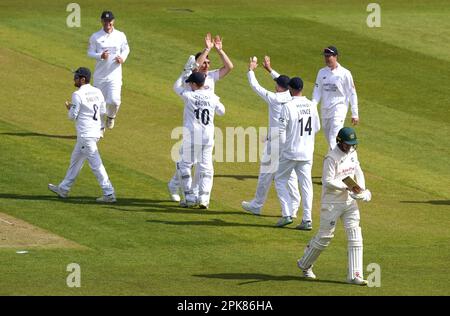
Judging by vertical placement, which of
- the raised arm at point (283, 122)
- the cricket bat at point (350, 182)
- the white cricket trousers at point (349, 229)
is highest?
the raised arm at point (283, 122)

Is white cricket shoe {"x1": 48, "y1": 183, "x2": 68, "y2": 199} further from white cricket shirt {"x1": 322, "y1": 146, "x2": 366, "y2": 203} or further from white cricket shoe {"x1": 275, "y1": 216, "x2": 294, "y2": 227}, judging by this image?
white cricket shirt {"x1": 322, "y1": 146, "x2": 366, "y2": 203}

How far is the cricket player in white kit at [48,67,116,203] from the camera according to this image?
22984 millimetres

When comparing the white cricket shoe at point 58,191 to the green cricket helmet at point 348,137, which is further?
the white cricket shoe at point 58,191

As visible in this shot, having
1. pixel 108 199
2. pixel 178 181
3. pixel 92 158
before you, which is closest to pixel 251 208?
pixel 178 181

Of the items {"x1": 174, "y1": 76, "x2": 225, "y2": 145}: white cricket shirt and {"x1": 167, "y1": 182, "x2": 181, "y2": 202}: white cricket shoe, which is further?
{"x1": 167, "y1": 182, "x2": 181, "y2": 202}: white cricket shoe

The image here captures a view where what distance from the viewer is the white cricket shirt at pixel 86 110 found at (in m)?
22.9

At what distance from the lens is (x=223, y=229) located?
2202 centimetres

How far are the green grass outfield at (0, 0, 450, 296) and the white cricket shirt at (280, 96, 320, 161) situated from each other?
4.84ft

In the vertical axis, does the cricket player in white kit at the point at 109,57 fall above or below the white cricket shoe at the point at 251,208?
above

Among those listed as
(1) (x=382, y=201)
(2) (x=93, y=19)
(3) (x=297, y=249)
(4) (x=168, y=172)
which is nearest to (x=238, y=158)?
(4) (x=168, y=172)

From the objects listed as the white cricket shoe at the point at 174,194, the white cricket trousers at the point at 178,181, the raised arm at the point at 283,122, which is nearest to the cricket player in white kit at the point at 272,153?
the raised arm at the point at 283,122

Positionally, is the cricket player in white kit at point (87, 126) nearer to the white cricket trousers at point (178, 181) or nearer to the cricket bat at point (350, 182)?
the white cricket trousers at point (178, 181)

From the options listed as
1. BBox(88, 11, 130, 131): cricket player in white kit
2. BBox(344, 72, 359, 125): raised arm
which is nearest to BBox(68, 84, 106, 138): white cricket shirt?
BBox(88, 11, 130, 131): cricket player in white kit

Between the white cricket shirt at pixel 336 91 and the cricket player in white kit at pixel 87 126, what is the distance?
4.64m
